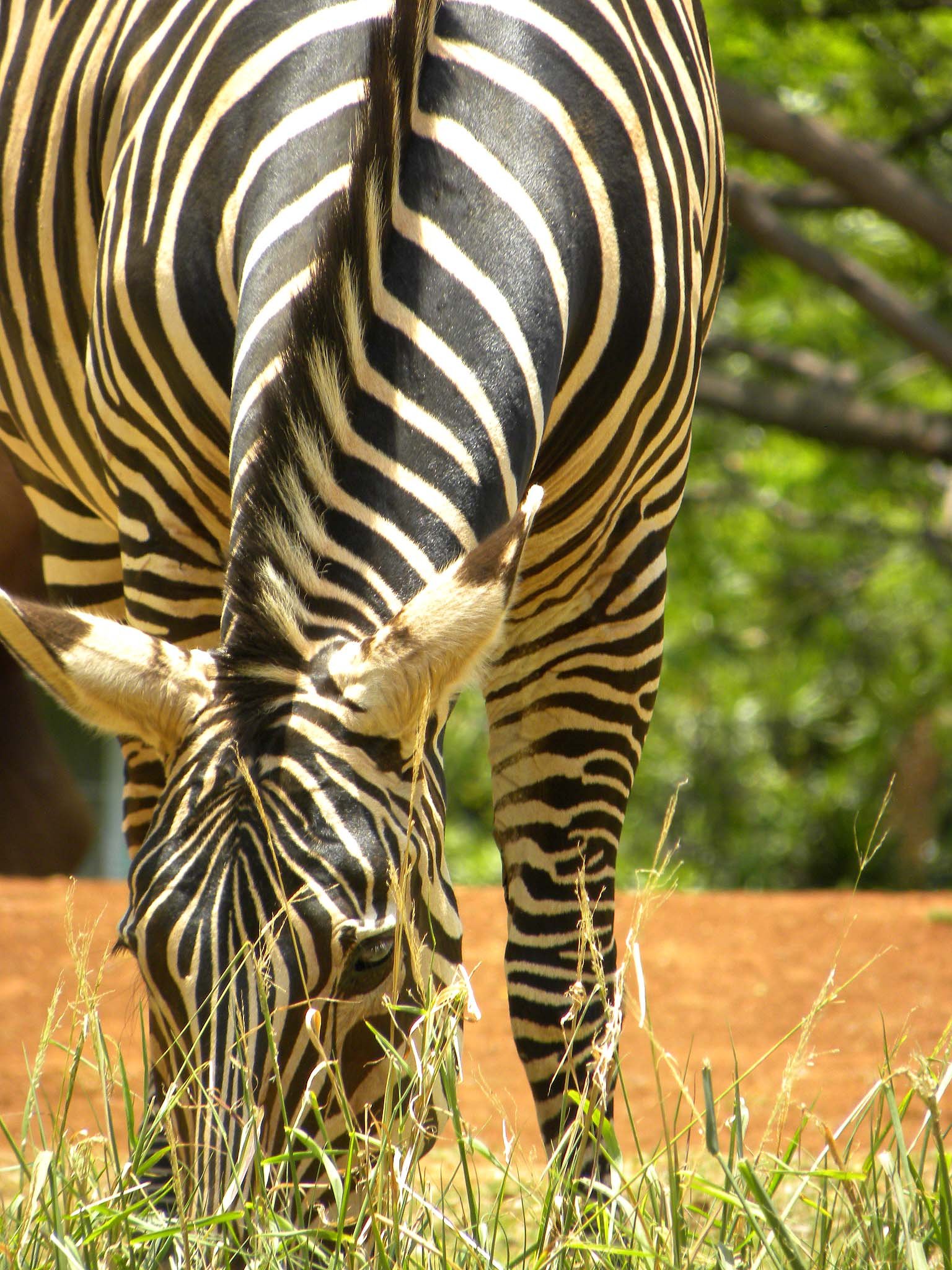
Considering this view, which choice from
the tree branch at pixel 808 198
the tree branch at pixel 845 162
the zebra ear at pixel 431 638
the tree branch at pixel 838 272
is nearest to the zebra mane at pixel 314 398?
the zebra ear at pixel 431 638

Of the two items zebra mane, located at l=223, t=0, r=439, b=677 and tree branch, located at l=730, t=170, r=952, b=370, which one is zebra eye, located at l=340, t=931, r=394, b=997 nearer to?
zebra mane, located at l=223, t=0, r=439, b=677

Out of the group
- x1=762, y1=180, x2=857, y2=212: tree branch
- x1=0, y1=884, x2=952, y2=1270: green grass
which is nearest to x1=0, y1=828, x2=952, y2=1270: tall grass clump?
x1=0, y1=884, x2=952, y2=1270: green grass

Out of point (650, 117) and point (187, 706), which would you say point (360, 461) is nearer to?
point (187, 706)

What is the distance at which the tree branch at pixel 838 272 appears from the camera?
9094 millimetres

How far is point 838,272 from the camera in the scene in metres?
9.42

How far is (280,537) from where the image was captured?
2086 mm

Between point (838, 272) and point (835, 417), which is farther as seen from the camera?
point (835, 417)

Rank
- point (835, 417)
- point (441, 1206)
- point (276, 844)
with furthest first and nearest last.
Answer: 1. point (835, 417)
2. point (441, 1206)
3. point (276, 844)

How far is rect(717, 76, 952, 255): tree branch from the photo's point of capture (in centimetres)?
833

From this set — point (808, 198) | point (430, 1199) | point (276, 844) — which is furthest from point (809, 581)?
point (276, 844)

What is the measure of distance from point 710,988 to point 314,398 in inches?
167

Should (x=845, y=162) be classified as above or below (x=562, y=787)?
above

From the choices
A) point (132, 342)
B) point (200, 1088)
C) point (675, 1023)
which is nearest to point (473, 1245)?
point (200, 1088)

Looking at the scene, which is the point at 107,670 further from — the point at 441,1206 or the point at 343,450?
the point at 441,1206
